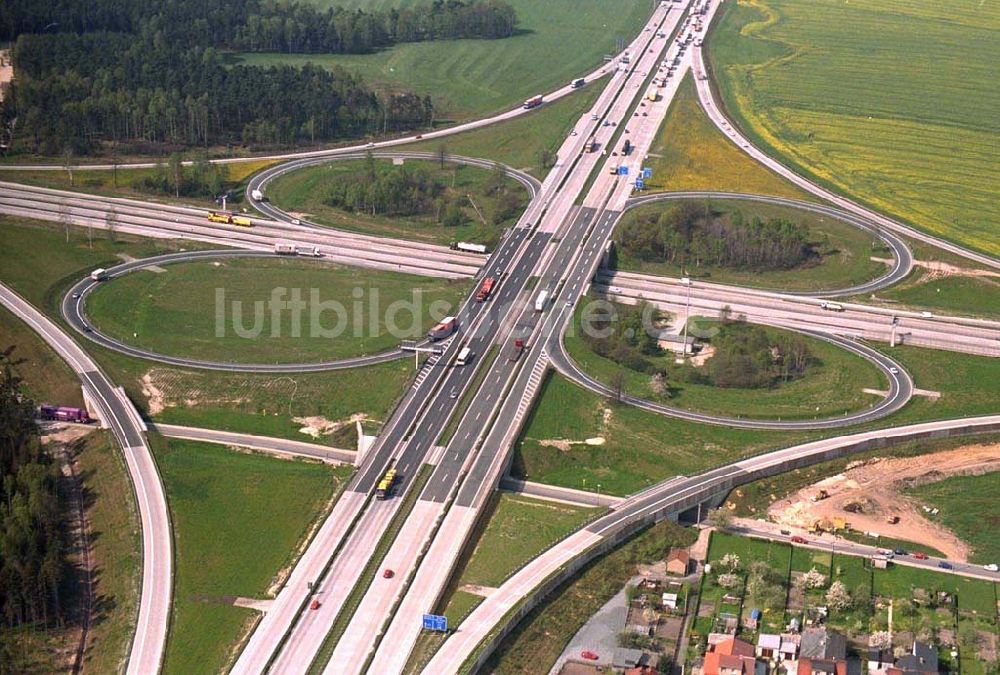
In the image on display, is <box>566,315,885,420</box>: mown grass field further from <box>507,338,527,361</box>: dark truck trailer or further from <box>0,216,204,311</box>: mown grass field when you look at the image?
<box>0,216,204,311</box>: mown grass field

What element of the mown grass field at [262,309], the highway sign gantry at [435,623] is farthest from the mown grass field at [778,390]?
the highway sign gantry at [435,623]

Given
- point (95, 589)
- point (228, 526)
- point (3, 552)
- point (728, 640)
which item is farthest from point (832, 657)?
point (3, 552)

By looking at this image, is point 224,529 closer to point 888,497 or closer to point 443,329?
point 443,329

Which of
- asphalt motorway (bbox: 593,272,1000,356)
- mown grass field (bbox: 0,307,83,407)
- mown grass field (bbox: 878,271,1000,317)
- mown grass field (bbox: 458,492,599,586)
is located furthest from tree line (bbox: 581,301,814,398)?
mown grass field (bbox: 0,307,83,407)

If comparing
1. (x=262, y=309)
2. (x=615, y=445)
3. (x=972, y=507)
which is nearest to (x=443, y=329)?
(x=262, y=309)

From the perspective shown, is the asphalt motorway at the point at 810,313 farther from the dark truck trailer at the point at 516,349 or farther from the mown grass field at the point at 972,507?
the mown grass field at the point at 972,507
